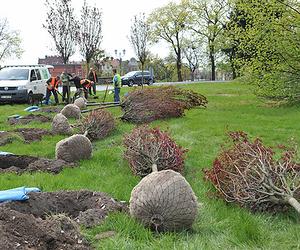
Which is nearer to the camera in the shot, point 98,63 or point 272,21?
point 272,21

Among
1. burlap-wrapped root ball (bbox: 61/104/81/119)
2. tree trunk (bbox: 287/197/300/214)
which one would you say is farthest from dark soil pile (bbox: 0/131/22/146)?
tree trunk (bbox: 287/197/300/214)

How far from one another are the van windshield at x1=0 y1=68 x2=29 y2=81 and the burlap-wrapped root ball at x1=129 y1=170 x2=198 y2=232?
21.0m

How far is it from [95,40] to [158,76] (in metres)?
44.0

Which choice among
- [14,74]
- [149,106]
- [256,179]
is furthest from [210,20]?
[256,179]

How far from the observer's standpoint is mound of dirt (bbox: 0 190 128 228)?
4.87m

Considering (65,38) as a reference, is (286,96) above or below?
below

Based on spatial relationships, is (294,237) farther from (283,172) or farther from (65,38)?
(65,38)

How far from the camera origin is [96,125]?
11375mm

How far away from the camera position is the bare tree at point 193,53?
226 feet

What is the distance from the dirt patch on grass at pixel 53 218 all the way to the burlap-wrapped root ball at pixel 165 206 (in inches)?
18.3

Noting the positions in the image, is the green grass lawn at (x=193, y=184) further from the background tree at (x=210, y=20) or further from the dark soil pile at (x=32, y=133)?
the background tree at (x=210, y=20)

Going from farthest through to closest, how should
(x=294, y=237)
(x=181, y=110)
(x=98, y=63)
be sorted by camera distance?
(x=98, y=63), (x=181, y=110), (x=294, y=237)

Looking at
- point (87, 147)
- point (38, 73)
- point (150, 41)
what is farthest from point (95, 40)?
point (87, 147)

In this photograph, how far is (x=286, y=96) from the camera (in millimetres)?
17844
